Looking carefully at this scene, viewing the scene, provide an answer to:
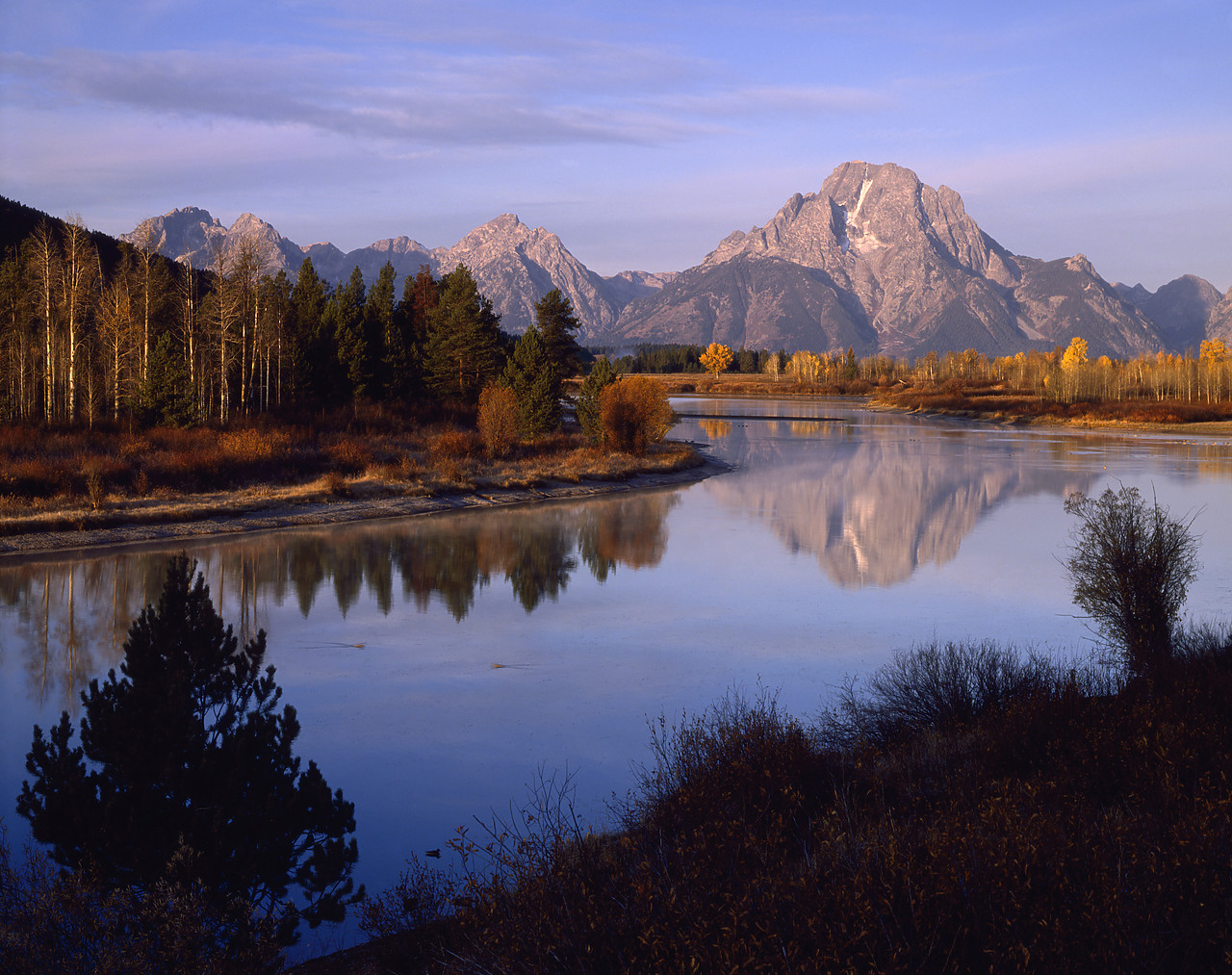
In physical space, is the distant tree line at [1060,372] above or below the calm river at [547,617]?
above

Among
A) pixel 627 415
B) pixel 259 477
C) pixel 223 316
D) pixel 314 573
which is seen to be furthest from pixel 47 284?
pixel 314 573

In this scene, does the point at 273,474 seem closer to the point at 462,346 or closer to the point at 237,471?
the point at 237,471

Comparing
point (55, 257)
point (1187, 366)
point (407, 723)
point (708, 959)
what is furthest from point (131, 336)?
point (1187, 366)

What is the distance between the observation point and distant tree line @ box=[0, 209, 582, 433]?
37281 millimetres

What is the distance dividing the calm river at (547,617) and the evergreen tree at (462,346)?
22214 mm

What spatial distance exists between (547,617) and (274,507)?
13.1 meters

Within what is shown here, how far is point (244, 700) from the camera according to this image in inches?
264

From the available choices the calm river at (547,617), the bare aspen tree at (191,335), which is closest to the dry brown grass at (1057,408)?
the calm river at (547,617)

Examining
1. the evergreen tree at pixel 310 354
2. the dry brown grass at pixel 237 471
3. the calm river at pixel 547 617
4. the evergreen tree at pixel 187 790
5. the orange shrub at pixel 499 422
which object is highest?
the evergreen tree at pixel 310 354

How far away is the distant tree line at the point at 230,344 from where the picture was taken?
37281 millimetres

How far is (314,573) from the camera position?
18.7 m

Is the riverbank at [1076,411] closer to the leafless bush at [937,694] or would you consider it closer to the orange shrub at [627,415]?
the orange shrub at [627,415]

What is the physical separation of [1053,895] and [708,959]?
5.66ft

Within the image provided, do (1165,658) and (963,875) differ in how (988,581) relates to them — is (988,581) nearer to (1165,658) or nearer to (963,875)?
(1165,658)
